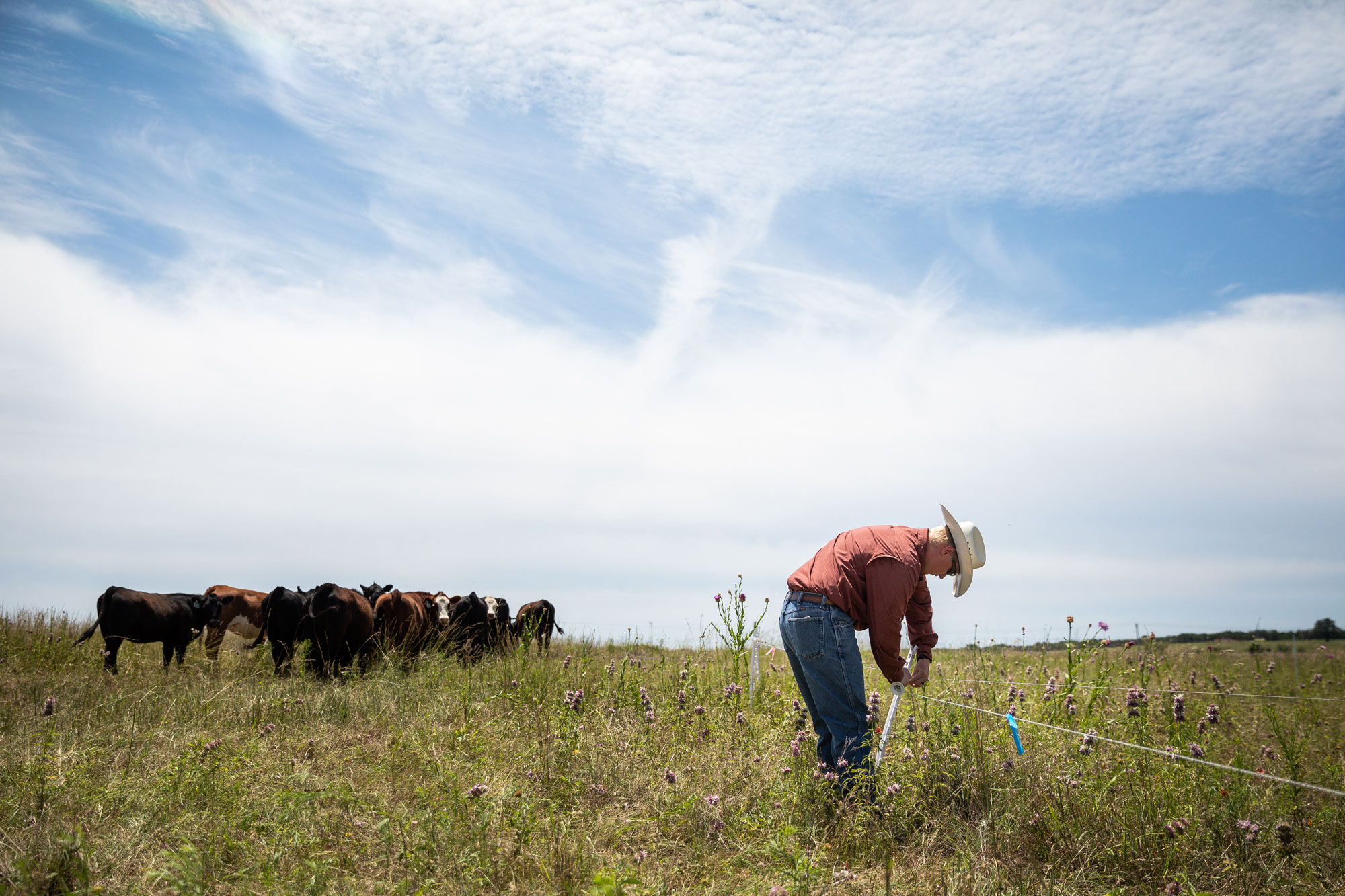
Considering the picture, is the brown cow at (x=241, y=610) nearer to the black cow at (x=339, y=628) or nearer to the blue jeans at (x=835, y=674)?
the black cow at (x=339, y=628)

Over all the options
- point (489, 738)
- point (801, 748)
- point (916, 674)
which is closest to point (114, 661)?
point (489, 738)

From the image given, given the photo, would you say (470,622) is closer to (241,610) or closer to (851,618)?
(241,610)

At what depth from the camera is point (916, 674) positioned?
196 inches

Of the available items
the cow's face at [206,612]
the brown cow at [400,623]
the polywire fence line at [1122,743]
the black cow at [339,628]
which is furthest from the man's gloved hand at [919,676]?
the cow's face at [206,612]

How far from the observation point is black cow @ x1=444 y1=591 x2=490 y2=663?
14.2m

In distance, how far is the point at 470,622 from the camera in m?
15.0

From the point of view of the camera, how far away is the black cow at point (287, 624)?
1115cm

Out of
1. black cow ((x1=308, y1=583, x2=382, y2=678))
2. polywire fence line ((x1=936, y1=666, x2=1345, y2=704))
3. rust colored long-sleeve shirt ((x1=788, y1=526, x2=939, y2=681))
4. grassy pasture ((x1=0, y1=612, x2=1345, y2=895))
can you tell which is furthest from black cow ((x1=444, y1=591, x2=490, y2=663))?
rust colored long-sleeve shirt ((x1=788, y1=526, x2=939, y2=681))

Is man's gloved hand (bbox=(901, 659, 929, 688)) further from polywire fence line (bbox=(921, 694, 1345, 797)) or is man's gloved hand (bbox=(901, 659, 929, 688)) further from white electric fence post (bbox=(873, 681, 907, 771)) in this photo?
A: polywire fence line (bbox=(921, 694, 1345, 797))

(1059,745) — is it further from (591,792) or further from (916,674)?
(591,792)

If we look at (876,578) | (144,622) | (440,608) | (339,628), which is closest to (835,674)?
(876,578)

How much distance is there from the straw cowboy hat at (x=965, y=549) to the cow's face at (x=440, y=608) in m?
11.2

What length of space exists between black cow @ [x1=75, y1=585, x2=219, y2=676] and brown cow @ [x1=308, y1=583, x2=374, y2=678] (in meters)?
1.91

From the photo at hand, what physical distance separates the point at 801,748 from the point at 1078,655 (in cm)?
218
